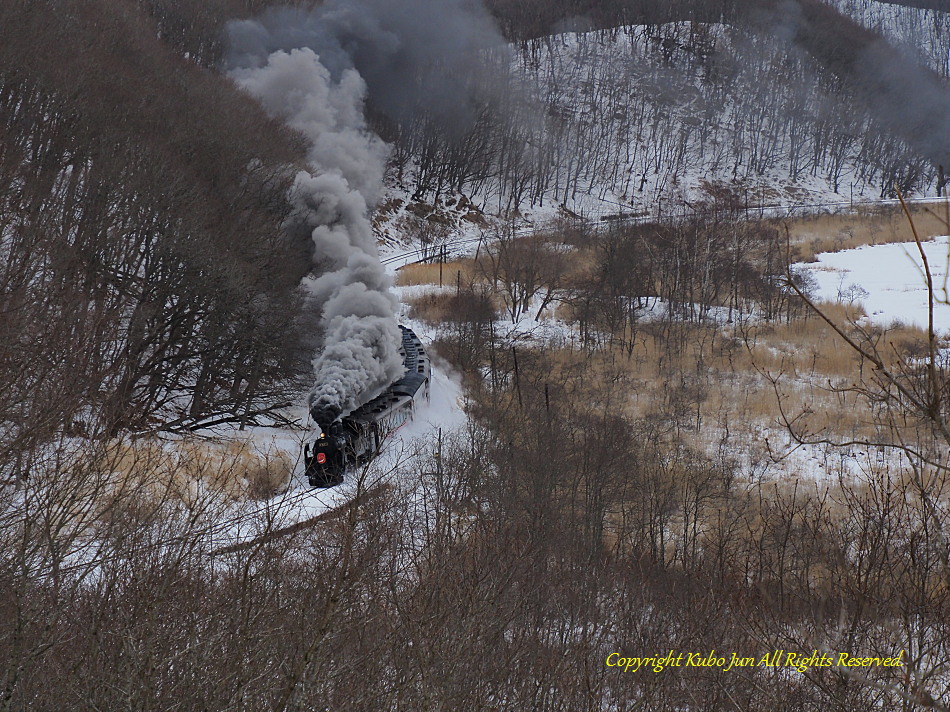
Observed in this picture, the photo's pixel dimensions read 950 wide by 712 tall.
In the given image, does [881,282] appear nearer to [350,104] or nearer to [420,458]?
[420,458]

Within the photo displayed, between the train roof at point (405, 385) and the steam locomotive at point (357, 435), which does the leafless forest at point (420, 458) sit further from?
the train roof at point (405, 385)

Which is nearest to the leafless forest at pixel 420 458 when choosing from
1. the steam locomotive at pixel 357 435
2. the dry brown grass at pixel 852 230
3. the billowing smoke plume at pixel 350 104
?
the dry brown grass at pixel 852 230

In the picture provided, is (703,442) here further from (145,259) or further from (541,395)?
(145,259)

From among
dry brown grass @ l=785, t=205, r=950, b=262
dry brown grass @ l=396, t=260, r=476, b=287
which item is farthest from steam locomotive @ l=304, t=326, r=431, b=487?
dry brown grass @ l=785, t=205, r=950, b=262

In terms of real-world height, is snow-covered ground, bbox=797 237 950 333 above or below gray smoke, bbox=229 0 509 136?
below

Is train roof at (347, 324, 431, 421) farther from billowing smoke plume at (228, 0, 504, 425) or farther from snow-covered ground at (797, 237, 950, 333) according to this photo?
snow-covered ground at (797, 237, 950, 333)
